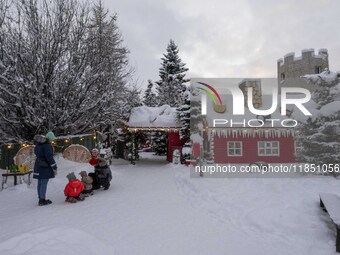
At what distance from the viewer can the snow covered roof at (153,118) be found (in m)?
17.2

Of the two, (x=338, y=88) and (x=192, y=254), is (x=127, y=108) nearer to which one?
(x=338, y=88)

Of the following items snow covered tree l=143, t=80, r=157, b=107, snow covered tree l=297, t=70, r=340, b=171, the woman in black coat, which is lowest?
the woman in black coat

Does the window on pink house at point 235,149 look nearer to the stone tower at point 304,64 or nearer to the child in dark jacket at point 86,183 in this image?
the child in dark jacket at point 86,183

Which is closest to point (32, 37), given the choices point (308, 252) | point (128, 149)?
point (128, 149)

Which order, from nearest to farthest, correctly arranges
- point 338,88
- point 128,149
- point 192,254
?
1. point 192,254
2. point 338,88
3. point 128,149

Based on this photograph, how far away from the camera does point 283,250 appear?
4.62 meters

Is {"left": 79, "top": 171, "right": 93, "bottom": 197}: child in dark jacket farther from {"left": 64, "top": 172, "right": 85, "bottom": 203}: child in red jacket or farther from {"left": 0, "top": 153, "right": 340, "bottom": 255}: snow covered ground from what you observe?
{"left": 64, "top": 172, "right": 85, "bottom": 203}: child in red jacket

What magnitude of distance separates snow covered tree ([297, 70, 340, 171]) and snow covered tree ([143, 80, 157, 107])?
2796cm

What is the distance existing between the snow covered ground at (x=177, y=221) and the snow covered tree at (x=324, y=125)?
139 inches

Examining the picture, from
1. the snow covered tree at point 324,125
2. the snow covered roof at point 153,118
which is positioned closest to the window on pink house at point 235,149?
the snow covered roof at point 153,118

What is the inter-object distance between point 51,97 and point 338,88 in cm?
1263

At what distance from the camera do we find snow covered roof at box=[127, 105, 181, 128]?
1717cm

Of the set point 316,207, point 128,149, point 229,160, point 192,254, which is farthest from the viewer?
point 128,149

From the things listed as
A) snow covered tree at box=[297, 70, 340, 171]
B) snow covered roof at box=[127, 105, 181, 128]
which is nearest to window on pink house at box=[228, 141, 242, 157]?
snow covered roof at box=[127, 105, 181, 128]
